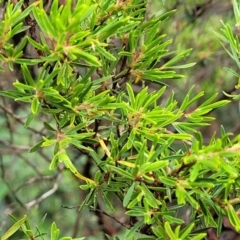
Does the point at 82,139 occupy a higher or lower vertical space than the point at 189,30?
higher

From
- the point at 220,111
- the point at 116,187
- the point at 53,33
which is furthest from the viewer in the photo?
the point at 220,111

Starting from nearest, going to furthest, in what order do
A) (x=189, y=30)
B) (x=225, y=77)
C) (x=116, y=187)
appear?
(x=116, y=187) < (x=189, y=30) < (x=225, y=77)

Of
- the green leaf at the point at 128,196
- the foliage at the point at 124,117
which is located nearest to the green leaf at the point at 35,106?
the foliage at the point at 124,117

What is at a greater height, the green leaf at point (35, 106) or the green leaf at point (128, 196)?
the green leaf at point (35, 106)

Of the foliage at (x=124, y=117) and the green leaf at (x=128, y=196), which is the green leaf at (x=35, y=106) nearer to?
the foliage at (x=124, y=117)

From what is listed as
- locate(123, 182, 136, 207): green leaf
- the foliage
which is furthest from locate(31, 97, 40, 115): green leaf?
locate(123, 182, 136, 207): green leaf

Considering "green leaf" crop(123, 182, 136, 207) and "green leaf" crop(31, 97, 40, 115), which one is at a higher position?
"green leaf" crop(31, 97, 40, 115)

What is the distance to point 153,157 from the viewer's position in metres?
0.48

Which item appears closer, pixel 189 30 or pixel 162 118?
pixel 162 118

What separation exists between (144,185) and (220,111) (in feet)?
4.90

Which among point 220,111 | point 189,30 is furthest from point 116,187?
point 220,111

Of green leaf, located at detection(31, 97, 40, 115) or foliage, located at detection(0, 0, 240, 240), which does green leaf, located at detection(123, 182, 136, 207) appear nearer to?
foliage, located at detection(0, 0, 240, 240)

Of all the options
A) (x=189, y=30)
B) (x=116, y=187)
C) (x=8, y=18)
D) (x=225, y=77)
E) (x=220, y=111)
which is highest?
(x=8, y=18)

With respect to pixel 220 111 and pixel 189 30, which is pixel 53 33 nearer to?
pixel 189 30
